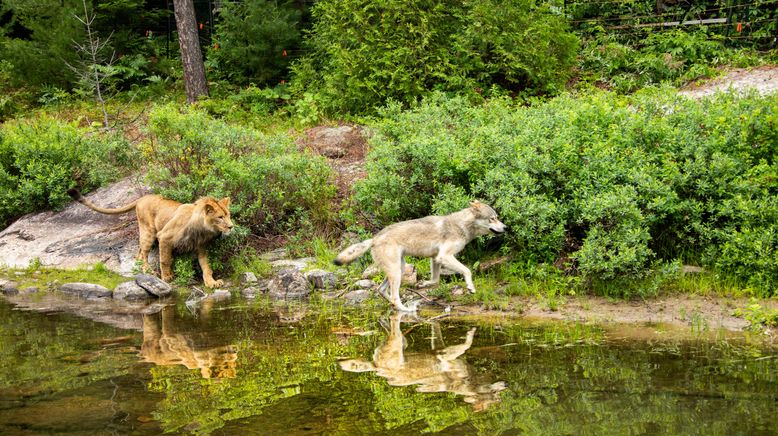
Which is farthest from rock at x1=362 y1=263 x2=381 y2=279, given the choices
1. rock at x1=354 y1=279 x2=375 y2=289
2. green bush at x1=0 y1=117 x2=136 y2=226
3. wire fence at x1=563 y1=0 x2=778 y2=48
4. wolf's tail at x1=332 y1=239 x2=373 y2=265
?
wire fence at x1=563 y1=0 x2=778 y2=48

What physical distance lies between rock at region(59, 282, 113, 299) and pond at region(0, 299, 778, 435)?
85.3 inches

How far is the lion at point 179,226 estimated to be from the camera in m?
11.9

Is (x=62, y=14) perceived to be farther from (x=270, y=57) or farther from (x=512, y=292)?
(x=512, y=292)

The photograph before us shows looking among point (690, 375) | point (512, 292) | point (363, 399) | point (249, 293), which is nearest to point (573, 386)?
point (690, 375)

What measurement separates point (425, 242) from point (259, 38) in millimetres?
13934

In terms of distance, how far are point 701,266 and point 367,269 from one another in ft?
15.6

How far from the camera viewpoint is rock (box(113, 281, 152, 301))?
1173cm

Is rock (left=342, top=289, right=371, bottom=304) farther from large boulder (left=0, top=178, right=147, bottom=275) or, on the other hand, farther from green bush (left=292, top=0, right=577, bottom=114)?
green bush (left=292, top=0, right=577, bottom=114)

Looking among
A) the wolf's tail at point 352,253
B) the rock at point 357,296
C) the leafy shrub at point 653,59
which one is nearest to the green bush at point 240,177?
the rock at point 357,296

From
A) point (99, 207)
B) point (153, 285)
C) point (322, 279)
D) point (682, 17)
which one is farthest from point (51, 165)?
point (682, 17)

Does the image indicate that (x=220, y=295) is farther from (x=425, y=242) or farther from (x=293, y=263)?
(x=425, y=242)

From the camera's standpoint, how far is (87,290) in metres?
12.1

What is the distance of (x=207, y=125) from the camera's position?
14242mm

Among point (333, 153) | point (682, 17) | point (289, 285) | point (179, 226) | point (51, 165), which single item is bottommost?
point (289, 285)
